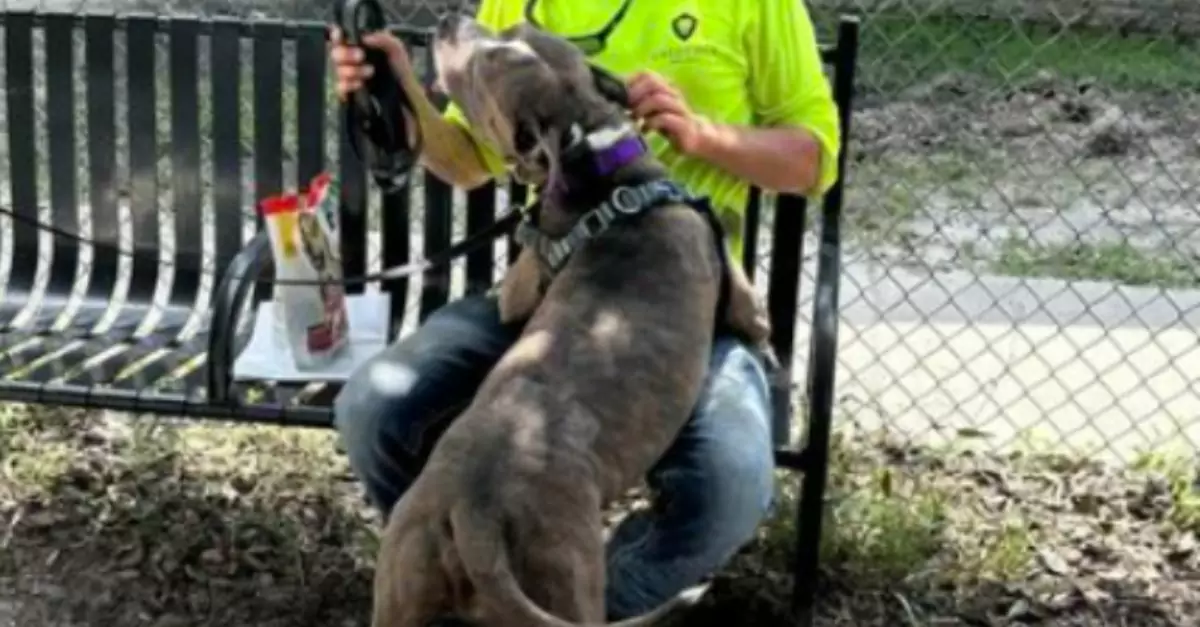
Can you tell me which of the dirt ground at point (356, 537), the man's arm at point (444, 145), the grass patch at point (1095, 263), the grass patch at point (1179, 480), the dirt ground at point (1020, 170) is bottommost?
the dirt ground at point (356, 537)

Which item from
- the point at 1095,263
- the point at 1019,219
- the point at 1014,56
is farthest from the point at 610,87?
the point at 1014,56

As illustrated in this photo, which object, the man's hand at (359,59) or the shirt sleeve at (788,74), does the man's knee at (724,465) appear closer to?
the shirt sleeve at (788,74)

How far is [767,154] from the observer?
347 centimetres

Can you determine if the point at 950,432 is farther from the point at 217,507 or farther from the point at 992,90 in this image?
the point at 992,90

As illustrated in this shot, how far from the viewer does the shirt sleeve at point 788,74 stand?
11.6 ft

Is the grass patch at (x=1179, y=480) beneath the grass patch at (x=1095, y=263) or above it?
beneath

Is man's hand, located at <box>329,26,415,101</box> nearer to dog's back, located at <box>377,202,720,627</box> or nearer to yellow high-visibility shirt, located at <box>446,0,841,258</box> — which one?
yellow high-visibility shirt, located at <box>446,0,841,258</box>

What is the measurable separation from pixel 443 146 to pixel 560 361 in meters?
0.72

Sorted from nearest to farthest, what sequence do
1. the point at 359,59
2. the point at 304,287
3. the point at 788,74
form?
the point at 359,59 → the point at 788,74 → the point at 304,287

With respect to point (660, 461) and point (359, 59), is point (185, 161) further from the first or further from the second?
point (660, 461)

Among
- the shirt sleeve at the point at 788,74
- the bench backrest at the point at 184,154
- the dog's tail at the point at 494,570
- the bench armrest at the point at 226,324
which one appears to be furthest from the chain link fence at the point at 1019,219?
the dog's tail at the point at 494,570

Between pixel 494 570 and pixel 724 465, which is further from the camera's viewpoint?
pixel 724 465

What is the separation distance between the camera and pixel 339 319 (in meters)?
3.85

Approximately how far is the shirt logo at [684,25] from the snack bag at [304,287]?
2.47ft
